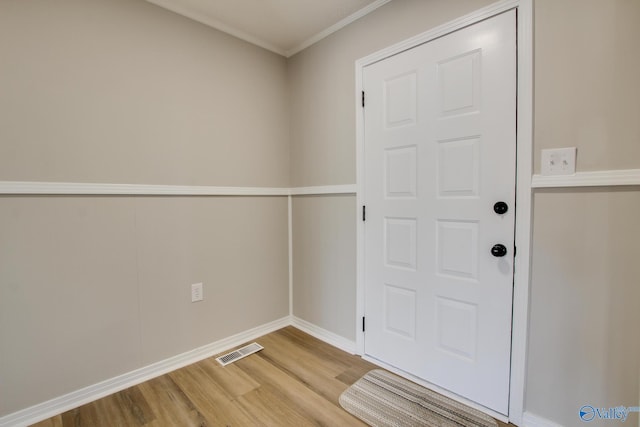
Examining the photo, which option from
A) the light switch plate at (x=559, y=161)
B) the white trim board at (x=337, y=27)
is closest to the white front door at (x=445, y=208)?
the light switch plate at (x=559, y=161)

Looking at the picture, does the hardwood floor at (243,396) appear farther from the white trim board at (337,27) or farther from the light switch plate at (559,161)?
the white trim board at (337,27)

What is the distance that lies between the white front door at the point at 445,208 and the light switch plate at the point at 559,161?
0.42ft

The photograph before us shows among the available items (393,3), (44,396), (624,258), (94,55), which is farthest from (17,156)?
(624,258)

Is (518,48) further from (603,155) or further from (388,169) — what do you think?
(388,169)

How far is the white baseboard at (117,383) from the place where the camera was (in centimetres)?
150

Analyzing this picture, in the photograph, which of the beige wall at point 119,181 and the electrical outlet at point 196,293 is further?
the electrical outlet at point 196,293

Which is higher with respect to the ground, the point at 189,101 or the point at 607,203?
the point at 189,101

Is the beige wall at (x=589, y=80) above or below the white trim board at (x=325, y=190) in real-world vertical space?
above

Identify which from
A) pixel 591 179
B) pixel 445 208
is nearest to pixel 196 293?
pixel 445 208

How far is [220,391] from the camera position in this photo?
1751 millimetres

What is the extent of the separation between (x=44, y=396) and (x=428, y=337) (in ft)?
7.03

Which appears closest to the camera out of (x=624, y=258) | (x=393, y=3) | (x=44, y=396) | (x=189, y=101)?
(x=624, y=258)

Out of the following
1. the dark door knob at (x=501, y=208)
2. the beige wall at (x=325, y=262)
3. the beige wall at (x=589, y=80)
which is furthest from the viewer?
the beige wall at (x=325, y=262)

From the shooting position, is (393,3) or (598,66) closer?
(598,66)
